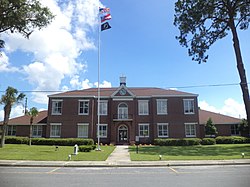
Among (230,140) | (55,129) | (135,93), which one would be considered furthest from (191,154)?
(55,129)

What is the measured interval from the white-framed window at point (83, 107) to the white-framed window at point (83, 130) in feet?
6.38

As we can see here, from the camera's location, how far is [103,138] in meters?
35.5

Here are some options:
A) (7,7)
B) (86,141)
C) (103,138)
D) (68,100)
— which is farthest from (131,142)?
(7,7)

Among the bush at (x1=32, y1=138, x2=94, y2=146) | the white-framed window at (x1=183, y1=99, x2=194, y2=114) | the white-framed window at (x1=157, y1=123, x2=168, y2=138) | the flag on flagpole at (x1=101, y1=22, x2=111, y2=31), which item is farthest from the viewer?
the white-framed window at (x1=183, y1=99, x2=194, y2=114)

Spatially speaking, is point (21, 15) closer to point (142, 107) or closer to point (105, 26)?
point (105, 26)

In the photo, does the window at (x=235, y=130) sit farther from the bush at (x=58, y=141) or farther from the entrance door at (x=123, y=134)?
the bush at (x=58, y=141)

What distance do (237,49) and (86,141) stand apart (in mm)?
22891

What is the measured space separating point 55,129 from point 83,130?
455cm

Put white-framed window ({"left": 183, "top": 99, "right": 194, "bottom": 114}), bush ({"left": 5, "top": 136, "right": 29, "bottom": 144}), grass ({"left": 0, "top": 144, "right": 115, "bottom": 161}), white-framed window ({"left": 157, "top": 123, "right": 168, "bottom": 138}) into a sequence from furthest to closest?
1. white-framed window ({"left": 183, "top": 99, "right": 194, "bottom": 114})
2. white-framed window ({"left": 157, "top": 123, "right": 168, "bottom": 138})
3. bush ({"left": 5, "top": 136, "right": 29, "bottom": 144})
4. grass ({"left": 0, "top": 144, "right": 115, "bottom": 161})

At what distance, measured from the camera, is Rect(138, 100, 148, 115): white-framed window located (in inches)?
1430

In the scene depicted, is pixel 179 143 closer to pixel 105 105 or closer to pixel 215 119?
pixel 215 119

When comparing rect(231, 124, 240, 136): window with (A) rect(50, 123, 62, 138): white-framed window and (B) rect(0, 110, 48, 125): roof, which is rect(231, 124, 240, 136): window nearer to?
(A) rect(50, 123, 62, 138): white-framed window

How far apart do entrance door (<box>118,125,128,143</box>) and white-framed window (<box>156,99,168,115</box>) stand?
6083mm

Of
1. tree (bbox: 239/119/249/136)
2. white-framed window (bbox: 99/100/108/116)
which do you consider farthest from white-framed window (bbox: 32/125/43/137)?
tree (bbox: 239/119/249/136)
